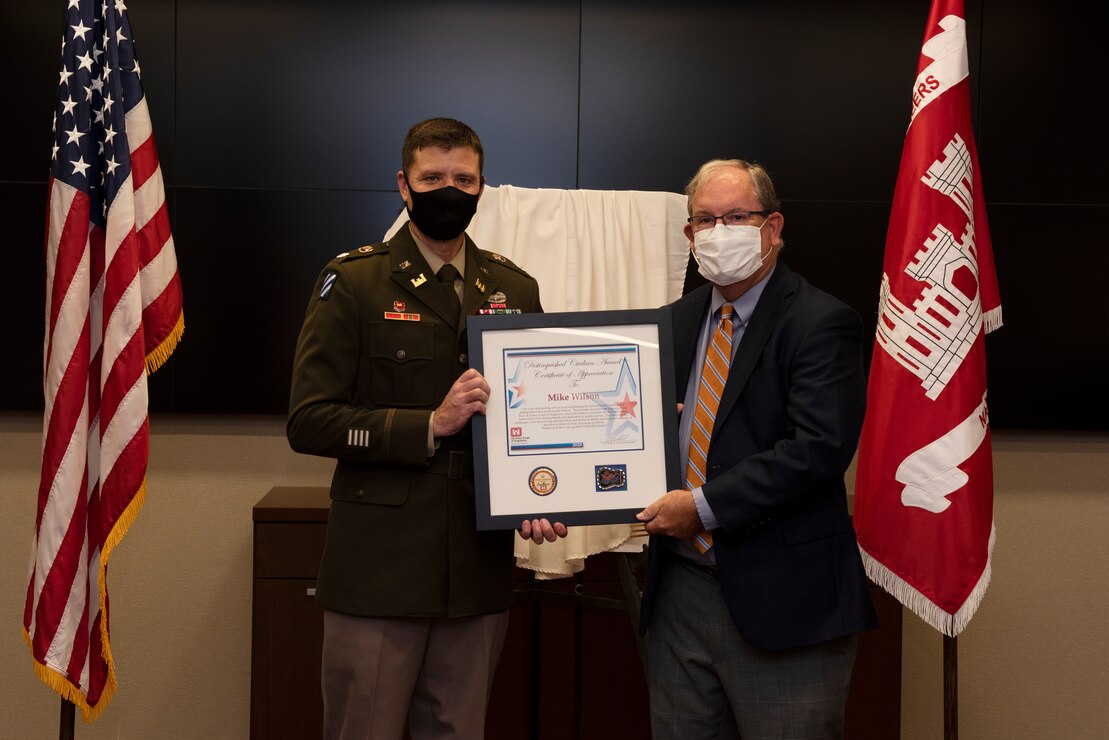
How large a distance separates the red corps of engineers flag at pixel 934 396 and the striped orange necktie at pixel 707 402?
631 millimetres

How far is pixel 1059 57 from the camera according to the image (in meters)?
3.61

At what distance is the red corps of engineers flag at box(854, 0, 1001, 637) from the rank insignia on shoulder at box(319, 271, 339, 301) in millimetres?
1334

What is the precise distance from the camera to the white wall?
371 cm

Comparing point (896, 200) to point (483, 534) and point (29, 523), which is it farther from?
point (29, 523)

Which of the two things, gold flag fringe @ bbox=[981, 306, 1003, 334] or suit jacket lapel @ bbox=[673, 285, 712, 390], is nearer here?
suit jacket lapel @ bbox=[673, 285, 712, 390]

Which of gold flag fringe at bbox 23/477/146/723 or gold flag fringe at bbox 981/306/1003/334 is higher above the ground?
gold flag fringe at bbox 981/306/1003/334

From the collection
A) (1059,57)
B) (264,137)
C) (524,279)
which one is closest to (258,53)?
(264,137)

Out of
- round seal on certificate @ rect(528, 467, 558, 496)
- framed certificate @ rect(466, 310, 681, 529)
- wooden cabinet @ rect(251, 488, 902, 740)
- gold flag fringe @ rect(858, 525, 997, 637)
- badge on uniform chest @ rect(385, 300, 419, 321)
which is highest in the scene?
badge on uniform chest @ rect(385, 300, 419, 321)

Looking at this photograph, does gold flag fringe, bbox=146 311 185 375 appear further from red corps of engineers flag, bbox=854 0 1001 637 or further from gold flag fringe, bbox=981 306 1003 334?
gold flag fringe, bbox=981 306 1003 334

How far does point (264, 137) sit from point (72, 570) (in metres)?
1.60

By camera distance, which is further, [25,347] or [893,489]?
[25,347]

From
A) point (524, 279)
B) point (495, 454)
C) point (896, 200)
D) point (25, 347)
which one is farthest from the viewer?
point (25, 347)

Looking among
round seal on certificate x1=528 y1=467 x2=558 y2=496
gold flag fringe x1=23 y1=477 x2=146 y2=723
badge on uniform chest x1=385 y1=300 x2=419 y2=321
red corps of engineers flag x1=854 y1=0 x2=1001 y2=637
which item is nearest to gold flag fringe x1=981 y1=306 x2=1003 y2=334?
red corps of engineers flag x1=854 y1=0 x2=1001 y2=637

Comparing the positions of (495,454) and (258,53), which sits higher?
(258,53)
